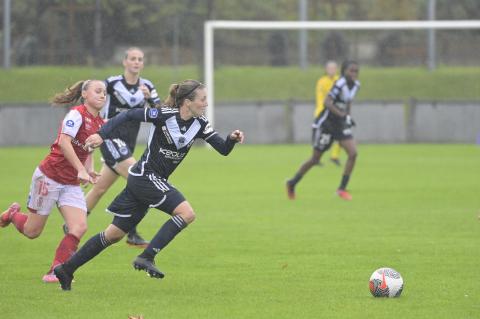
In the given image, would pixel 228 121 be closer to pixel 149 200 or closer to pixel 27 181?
pixel 27 181

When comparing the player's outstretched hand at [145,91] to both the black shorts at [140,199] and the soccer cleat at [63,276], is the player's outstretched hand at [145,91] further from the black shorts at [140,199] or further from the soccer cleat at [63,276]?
the soccer cleat at [63,276]

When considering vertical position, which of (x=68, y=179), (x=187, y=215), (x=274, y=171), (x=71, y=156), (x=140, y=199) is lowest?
(x=274, y=171)

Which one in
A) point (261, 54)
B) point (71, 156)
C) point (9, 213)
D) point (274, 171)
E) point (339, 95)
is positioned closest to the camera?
point (71, 156)

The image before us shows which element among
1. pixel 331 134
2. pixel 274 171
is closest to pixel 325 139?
pixel 331 134

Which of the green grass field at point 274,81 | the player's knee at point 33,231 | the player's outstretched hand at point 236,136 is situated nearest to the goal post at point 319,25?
the green grass field at point 274,81

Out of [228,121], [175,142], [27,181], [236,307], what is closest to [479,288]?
[236,307]

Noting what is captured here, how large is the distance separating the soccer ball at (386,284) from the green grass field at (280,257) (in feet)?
0.28

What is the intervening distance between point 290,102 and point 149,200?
21924 mm

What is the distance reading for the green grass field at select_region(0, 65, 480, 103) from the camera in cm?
2977

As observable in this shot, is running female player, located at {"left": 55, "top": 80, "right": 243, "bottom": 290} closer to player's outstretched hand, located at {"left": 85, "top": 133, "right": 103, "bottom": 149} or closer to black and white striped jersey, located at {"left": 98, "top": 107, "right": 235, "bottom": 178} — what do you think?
black and white striped jersey, located at {"left": 98, "top": 107, "right": 235, "bottom": 178}

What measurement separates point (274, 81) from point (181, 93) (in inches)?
1023

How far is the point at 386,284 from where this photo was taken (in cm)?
763

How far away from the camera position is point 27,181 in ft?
61.5

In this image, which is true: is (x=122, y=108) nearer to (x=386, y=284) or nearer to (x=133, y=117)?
(x=133, y=117)
